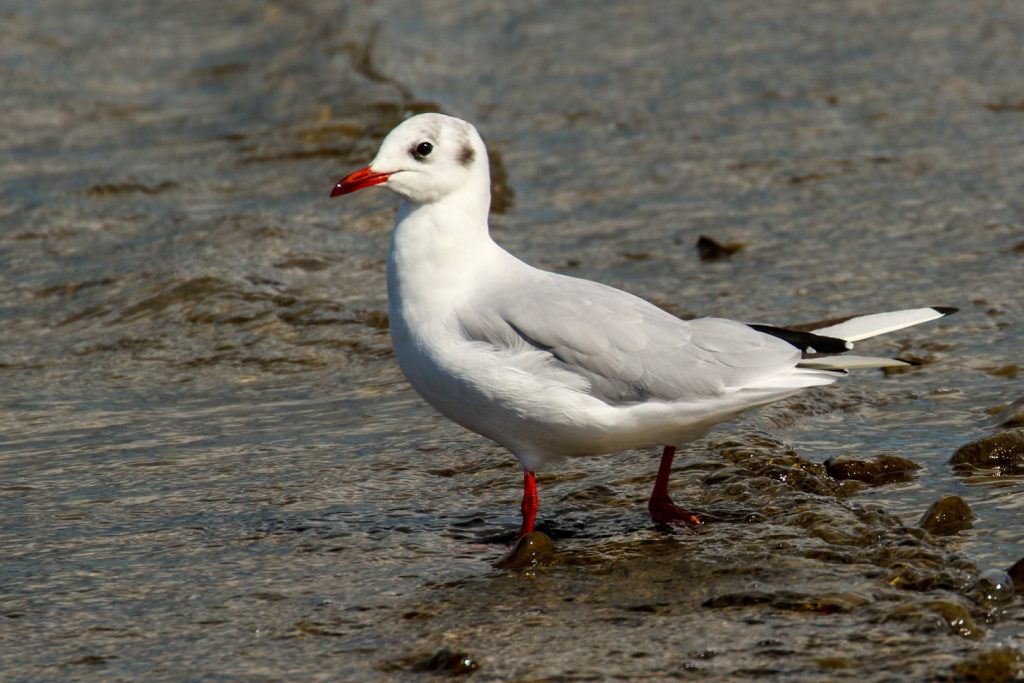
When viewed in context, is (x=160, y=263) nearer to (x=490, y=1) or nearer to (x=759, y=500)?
(x=759, y=500)

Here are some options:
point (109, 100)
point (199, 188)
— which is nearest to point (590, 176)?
point (199, 188)

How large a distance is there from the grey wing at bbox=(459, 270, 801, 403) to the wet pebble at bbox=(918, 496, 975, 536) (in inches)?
26.9

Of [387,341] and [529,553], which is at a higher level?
[387,341]

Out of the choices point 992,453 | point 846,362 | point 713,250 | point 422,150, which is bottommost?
point 992,453

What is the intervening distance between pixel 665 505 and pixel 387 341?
275 centimetres

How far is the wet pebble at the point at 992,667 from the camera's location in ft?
13.1

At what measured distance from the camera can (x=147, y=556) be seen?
523cm

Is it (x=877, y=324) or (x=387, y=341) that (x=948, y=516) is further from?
(x=387, y=341)

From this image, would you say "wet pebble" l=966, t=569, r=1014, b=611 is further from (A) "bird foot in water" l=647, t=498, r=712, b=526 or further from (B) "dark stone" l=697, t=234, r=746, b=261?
(B) "dark stone" l=697, t=234, r=746, b=261

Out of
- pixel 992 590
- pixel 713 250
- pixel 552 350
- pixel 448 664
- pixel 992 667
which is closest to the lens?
pixel 992 667

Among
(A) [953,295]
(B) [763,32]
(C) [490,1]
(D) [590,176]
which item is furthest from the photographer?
(C) [490,1]

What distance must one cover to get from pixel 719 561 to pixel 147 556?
197cm

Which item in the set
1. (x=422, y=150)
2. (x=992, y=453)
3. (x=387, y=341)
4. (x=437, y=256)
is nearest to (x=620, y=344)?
(x=437, y=256)

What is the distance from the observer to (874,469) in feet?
18.6
